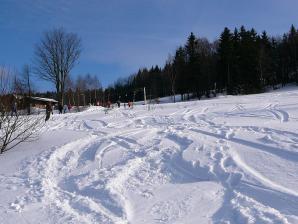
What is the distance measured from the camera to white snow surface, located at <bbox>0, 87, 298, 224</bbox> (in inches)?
234

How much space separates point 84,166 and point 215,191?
3.80 metres

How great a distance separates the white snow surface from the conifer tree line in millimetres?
48932

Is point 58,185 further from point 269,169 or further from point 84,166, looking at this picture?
point 269,169

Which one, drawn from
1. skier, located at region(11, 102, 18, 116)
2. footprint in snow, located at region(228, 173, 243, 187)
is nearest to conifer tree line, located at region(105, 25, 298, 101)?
skier, located at region(11, 102, 18, 116)

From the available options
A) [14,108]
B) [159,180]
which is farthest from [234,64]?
[159,180]

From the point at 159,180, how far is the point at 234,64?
55.5 m

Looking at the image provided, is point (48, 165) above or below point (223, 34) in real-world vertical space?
below

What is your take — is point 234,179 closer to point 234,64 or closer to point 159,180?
point 159,180

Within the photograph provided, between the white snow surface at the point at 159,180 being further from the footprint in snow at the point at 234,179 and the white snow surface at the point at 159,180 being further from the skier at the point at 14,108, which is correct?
the skier at the point at 14,108

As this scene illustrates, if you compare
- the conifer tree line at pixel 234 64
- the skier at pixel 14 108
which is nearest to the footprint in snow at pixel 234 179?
the skier at pixel 14 108

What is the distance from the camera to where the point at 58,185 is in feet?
25.8

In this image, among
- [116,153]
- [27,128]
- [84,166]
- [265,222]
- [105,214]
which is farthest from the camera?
[27,128]

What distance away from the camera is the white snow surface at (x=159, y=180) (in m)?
5.95

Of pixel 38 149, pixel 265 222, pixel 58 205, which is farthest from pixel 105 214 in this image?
pixel 38 149
